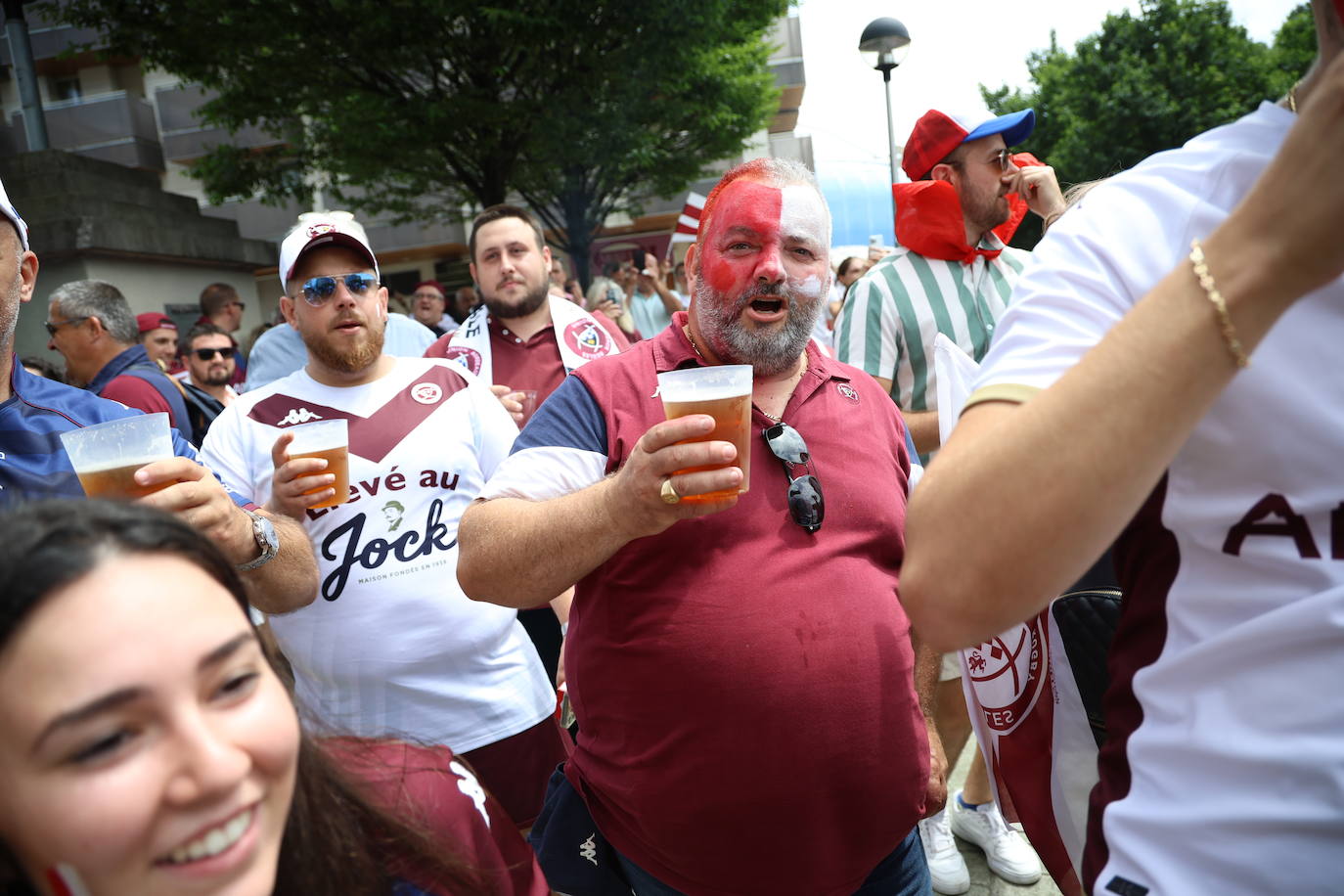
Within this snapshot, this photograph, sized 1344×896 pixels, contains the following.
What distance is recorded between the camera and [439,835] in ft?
4.96

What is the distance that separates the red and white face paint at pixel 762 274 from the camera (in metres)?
2.25

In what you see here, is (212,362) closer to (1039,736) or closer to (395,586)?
(395,586)

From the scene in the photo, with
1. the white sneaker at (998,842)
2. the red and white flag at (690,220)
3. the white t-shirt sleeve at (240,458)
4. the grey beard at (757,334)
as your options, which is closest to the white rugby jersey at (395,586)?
the white t-shirt sleeve at (240,458)

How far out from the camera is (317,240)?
330cm

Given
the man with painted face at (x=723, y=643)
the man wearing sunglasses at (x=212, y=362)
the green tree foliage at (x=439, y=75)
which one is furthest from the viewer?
the green tree foliage at (x=439, y=75)

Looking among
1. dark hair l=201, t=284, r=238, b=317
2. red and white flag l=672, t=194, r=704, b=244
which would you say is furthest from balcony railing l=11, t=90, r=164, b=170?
red and white flag l=672, t=194, r=704, b=244

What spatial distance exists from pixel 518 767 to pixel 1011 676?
6.07 ft

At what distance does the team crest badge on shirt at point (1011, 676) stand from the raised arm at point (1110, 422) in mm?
873

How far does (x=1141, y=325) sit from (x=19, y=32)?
58.0ft

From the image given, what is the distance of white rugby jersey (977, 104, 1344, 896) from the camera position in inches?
38.2

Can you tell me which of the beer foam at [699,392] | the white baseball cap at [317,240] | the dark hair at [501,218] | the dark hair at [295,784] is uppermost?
the dark hair at [501,218]

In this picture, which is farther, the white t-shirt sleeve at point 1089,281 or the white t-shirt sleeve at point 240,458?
the white t-shirt sleeve at point 240,458

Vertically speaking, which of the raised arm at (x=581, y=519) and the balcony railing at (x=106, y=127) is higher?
the balcony railing at (x=106, y=127)

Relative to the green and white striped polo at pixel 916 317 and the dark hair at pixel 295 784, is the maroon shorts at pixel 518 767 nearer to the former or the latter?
the dark hair at pixel 295 784
